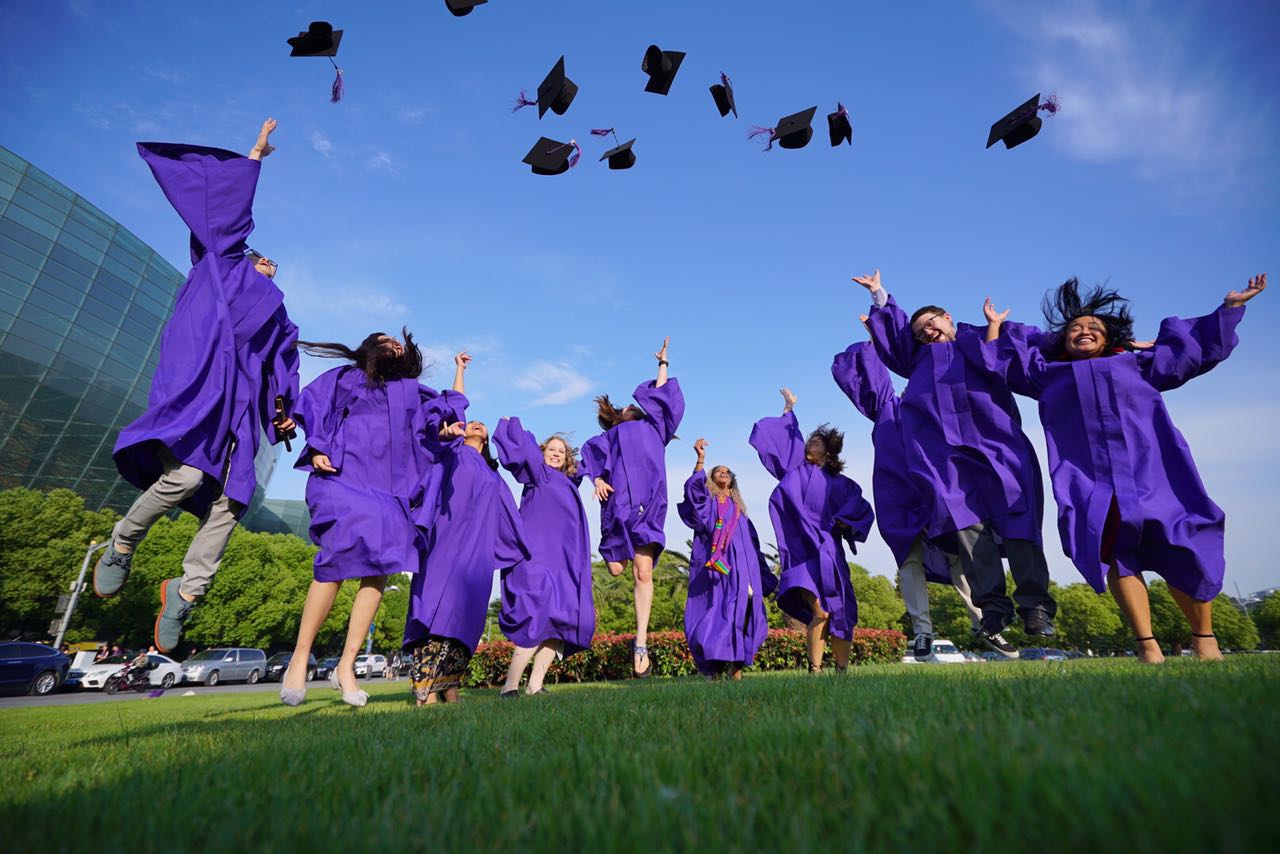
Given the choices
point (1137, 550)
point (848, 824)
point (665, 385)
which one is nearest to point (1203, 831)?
point (848, 824)

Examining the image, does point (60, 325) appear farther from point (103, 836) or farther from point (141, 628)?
point (103, 836)

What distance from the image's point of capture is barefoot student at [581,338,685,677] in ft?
26.6

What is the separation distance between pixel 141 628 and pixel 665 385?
1565 inches

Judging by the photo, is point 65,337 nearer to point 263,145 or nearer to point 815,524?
point 263,145

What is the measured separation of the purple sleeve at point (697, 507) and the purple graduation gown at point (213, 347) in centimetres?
461

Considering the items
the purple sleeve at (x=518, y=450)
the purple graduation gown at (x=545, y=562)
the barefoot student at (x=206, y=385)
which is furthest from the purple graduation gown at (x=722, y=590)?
the barefoot student at (x=206, y=385)

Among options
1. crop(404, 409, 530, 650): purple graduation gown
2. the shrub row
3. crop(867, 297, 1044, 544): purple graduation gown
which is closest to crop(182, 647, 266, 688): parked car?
the shrub row

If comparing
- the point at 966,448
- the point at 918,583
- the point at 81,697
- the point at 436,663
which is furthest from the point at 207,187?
the point at 81,697

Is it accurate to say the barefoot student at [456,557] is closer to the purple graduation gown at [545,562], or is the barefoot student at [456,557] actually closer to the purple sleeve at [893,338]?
the purple graduation gown at [545,562]

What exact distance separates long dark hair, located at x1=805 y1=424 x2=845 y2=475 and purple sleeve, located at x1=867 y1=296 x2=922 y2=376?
1711 millimetres

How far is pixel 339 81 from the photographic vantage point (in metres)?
5.62

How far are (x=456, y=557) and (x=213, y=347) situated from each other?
306cm

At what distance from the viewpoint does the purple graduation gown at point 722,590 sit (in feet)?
24.6

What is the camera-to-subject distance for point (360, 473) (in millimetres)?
5109
